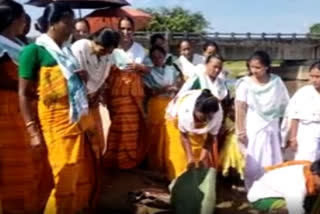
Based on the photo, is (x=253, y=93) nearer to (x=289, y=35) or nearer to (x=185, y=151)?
(x=185, y=151)

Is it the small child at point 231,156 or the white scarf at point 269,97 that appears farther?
the small child at point 231,156

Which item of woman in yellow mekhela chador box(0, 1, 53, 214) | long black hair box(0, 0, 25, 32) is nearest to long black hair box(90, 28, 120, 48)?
woman in yellow mekhela chador box(0, 1, 53, 214)

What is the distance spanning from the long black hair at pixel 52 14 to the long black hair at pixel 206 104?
1.58 metres

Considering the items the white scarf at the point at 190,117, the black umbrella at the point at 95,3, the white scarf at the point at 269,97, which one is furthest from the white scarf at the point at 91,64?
the black umbrella at the point at 95,3

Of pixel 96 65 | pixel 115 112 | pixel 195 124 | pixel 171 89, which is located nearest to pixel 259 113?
pixel 195 124

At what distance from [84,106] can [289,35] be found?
2653cm

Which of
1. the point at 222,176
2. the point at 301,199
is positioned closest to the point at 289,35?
the point at 222,176

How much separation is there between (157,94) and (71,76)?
2207 mm

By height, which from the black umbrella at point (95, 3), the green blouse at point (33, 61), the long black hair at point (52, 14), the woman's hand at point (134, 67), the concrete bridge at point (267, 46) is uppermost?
the long black hair at point (52, 14)

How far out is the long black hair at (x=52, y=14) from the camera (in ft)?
15.5

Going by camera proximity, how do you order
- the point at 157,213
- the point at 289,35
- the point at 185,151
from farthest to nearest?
1. the point at 289,35
2. the point at 185,151
3. the point at 157,213

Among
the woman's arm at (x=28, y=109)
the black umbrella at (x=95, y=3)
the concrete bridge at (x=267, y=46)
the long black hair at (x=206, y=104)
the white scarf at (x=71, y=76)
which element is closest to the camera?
the woman's arm at (x=28, y=109)

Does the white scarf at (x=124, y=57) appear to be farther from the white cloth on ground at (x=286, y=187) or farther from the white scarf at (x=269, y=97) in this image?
the white cloth on ground at (x=286, y=187)

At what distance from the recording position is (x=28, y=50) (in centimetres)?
470
